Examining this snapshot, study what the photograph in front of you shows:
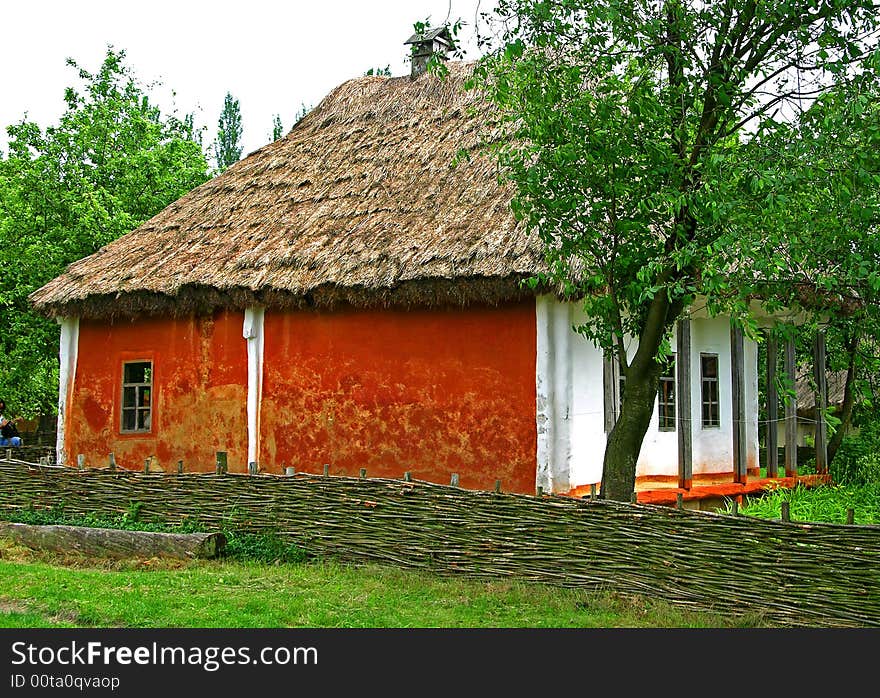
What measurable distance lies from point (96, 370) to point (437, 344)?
5.47 metres

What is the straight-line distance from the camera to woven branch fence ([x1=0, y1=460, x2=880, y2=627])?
6367 millimetres

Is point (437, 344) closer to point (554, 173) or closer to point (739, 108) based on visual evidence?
point (554, 173)

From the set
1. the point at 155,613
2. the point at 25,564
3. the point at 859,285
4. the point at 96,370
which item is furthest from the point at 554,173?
the point at 96,370

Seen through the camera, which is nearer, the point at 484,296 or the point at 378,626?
the point at 378,626

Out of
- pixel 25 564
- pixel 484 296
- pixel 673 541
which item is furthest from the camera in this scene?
pixel 484 296

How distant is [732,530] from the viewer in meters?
6.71

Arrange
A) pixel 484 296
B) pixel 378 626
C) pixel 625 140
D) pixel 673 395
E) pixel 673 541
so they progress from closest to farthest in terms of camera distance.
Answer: pixel 378 626
pixel 673 541
pixel 625 140
pixel 484 296
pixel 673 395

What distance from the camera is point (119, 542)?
8.70 meters

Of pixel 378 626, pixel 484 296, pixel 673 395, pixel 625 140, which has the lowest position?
pixel 378 626

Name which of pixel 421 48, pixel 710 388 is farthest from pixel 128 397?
pixel 710 388

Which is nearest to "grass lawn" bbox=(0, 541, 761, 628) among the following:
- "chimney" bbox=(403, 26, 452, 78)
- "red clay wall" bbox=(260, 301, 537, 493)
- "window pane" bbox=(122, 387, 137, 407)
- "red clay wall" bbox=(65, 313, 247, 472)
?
"red clay wall" bbox=(260, 301, 537, 493)

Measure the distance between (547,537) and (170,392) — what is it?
7.31 meters

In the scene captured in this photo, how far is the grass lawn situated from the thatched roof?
3.80 m

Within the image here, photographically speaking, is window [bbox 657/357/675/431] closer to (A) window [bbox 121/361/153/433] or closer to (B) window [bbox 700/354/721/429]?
(B) window [bbox 700/354/721/429]
